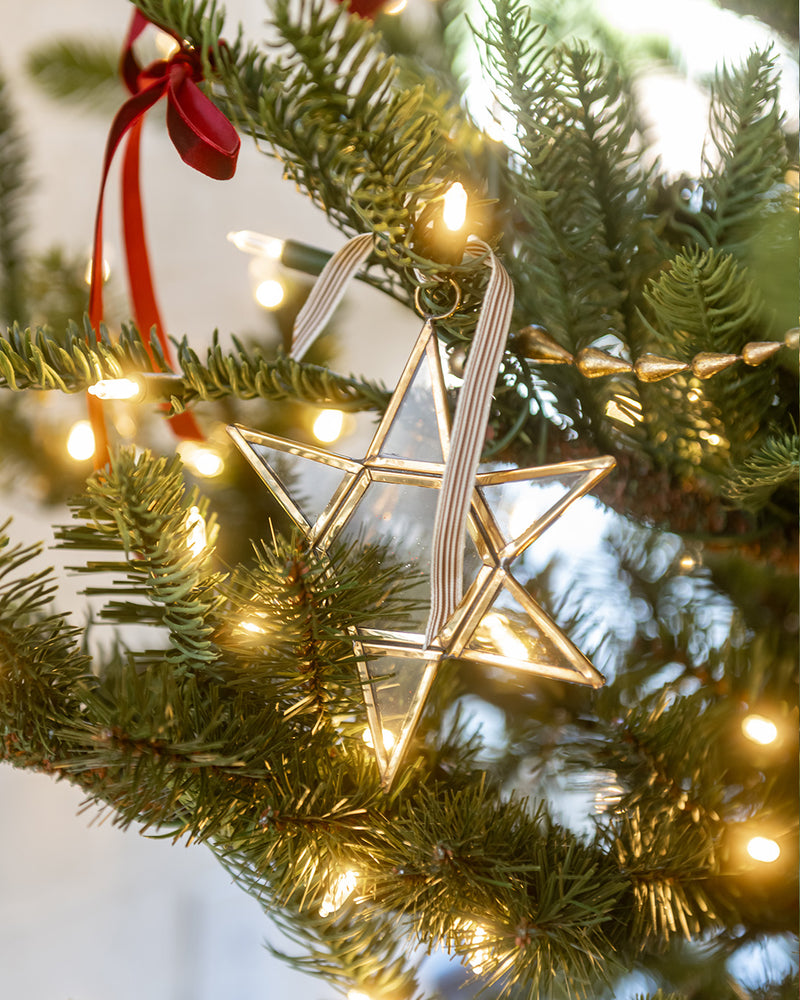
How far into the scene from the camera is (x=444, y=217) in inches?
10.0

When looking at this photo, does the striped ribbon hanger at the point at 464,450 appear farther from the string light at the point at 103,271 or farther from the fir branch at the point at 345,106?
the string light at the point at 103,271

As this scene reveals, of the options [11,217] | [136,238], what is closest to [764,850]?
[136,238]

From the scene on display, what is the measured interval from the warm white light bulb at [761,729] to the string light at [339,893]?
0.16 metres

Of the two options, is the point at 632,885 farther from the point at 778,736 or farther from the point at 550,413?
the point at 550,413

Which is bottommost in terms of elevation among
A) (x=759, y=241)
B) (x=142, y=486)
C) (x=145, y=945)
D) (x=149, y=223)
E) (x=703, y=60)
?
(x=145, y=945)

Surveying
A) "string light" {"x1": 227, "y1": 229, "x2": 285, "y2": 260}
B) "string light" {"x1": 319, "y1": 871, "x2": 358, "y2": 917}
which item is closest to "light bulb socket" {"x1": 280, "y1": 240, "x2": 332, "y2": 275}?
"string light" {"x1": 227, "y1": 229, "x2": 285, "y2": 260}

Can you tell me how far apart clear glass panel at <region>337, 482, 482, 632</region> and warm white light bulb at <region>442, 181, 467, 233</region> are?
92 mm

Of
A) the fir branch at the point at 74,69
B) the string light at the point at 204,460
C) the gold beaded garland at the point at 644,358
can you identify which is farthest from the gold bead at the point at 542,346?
the fir branch at the point at 74,69

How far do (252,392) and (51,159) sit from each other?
58 cm

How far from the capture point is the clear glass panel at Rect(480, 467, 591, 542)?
28 cm

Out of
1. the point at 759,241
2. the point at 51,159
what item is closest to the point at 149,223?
the point at 51,159

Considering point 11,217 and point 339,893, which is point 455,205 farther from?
point 11,217

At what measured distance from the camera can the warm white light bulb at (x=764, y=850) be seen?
0.28m

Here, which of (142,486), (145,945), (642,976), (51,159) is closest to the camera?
(142,486)
